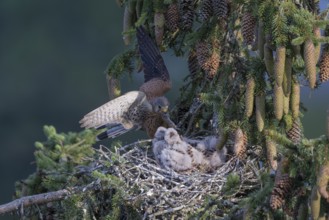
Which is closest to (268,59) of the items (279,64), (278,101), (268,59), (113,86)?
(268,59)

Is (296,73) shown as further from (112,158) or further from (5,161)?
(5,161)

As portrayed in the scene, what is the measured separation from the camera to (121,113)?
6.91m

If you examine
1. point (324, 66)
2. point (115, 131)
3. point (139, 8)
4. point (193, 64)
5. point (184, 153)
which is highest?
point (139, 8)

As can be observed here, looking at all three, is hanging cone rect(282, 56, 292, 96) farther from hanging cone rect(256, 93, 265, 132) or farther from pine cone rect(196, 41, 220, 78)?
pine cone rect(196, 41, 220, 78)

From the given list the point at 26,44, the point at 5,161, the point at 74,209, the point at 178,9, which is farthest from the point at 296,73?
the point at 26,44

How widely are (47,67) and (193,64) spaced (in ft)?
33.2

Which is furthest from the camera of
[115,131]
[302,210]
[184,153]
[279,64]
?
[115,131]

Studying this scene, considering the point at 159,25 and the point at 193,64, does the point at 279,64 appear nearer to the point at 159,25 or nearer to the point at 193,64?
the point at 159,25

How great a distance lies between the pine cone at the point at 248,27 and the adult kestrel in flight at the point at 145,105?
1210mm

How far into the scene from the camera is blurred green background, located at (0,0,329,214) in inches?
589

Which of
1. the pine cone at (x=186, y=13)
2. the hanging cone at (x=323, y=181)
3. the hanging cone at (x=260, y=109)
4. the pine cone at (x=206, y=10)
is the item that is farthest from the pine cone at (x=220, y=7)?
the hanging cone at (x=323, y=181)

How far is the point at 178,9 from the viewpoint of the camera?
627 cm

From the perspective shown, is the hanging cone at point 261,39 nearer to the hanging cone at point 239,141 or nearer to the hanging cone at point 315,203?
the hanging cone at point 239,141

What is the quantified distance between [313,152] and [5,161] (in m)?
10.7
